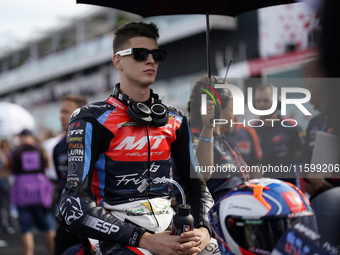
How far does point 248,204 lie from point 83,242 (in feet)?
4.65

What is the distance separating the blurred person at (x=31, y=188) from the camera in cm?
682

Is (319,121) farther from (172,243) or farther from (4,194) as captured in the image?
(4,194)

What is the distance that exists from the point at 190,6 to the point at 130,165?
1.21m

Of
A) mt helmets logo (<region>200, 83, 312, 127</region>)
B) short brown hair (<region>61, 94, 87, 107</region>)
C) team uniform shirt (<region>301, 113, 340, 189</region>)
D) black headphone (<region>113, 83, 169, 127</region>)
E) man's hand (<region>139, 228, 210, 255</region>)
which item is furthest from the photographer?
short brown hair (<region>61, 94, 87, 107</region>)

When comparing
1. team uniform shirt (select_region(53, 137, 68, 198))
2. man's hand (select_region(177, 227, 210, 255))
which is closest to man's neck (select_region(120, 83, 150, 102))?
man's hand (select_region(177, 227, 210, 255))

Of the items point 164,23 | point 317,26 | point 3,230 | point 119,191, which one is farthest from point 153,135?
point 164,23

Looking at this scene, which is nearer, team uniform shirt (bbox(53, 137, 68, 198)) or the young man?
the young man

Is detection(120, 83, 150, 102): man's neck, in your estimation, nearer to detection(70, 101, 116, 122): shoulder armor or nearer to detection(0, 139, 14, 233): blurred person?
detection(70, 101, 116, 122): shoulder armor

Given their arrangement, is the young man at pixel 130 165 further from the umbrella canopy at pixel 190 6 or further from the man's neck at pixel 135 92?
Result: the umbrella canopy at pixel 190 6

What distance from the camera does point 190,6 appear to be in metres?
2.94

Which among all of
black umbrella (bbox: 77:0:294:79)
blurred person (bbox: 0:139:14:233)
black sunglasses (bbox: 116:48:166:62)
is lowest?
blurred person (bbox: 0:139:14:233)

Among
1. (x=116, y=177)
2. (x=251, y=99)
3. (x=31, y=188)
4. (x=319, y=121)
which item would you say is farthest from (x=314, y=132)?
(x=31, y=188)

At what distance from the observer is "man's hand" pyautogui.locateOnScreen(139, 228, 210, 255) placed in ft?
6.63

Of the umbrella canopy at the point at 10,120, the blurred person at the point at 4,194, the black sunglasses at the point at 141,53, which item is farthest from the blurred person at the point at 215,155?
the blurred person at the point at 4,194
